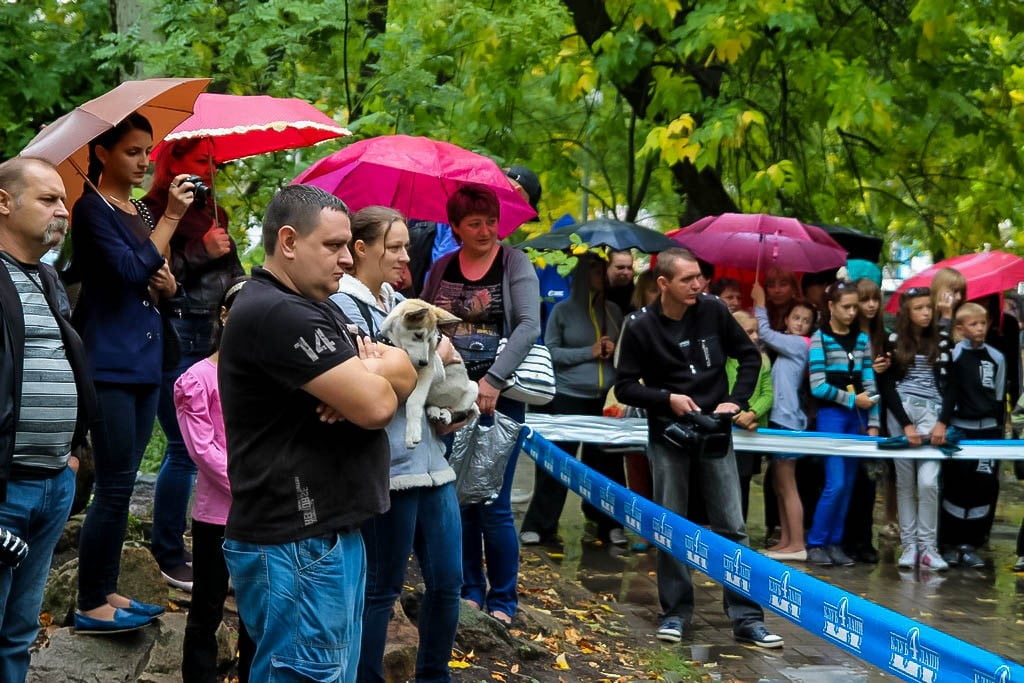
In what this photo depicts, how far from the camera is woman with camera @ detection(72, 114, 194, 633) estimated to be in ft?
17.2

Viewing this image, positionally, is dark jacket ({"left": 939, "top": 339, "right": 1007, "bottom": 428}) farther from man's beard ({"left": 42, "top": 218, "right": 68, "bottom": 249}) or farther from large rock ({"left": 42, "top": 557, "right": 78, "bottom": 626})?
man's beard ({"left": 42, "top": 218, "right": 68, "bottom": 249})

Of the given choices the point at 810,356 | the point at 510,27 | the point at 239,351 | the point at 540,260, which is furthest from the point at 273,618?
the point at 510,27

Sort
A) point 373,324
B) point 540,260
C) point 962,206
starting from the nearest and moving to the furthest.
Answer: point 373,324 → point 540,260 → point 962,206

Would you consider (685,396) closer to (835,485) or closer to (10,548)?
(835,485)

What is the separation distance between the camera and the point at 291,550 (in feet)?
11.9

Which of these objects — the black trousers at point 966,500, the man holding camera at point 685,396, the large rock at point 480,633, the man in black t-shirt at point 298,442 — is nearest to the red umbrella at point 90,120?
the man in black t-shirt at point 298,442

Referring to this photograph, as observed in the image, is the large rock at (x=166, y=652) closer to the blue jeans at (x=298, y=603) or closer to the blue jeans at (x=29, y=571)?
the blue jeans at (x=29, y=571)

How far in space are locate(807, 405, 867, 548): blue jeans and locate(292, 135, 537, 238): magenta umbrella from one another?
3.38 meters

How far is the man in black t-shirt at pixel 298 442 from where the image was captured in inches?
138

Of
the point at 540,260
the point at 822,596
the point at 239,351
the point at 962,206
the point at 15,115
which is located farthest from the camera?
the point at 962,206

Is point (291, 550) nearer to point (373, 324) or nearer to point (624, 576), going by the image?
point (373, 324)

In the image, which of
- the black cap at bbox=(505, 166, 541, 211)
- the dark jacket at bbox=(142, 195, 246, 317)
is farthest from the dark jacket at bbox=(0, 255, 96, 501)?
the black cap at bbox=(505, 166, 541, 211)

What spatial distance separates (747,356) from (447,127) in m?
5.02

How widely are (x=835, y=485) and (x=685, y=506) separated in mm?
2627
